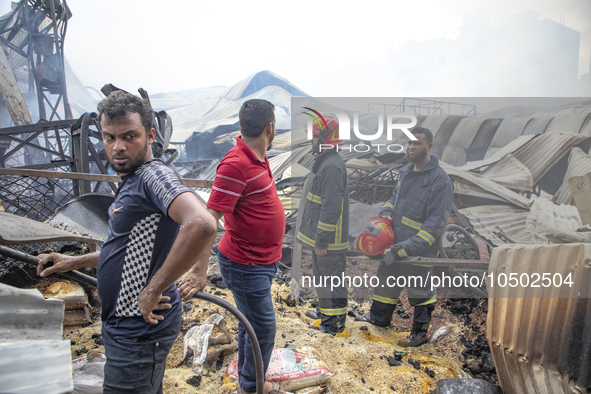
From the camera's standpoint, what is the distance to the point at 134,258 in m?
1.24

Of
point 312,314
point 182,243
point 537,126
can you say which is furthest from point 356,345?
point 537,126

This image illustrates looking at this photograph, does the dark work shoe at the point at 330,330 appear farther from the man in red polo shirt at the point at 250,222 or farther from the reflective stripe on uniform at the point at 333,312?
the man in red polo shirt at the point at 250,222

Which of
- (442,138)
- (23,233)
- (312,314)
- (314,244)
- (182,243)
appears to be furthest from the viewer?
(312,314)

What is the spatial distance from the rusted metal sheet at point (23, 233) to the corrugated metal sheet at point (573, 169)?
4087 millimetres

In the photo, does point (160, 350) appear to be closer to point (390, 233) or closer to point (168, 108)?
point (390, 233)

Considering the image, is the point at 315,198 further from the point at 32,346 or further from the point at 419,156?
the point at 32,346

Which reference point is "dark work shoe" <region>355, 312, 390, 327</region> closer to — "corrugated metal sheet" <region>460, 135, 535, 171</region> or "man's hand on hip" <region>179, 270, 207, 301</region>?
"corrugated metal sheet" <region>460, 135, 535, 171</region>

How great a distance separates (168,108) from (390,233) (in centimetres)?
1869

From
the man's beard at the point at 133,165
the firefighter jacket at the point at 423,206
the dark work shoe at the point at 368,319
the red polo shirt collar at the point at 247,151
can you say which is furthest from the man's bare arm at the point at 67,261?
the dark work shoe at the point at 368,319

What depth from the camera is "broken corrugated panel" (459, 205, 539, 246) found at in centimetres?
294

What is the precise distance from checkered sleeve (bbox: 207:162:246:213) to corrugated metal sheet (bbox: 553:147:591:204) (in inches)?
111

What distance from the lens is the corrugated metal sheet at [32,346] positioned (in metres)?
0.88

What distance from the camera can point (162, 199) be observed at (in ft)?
3.75

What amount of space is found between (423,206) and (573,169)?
4.17 ft
